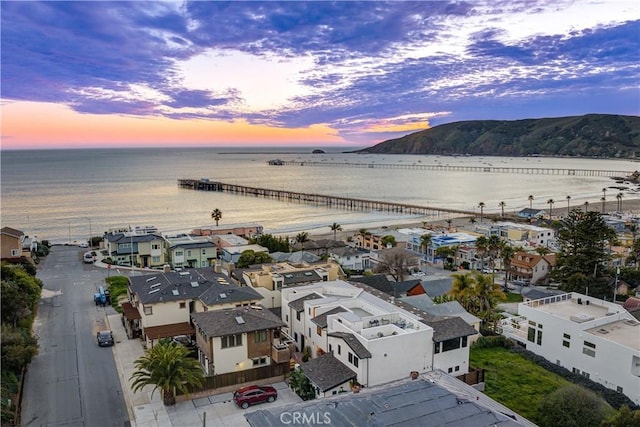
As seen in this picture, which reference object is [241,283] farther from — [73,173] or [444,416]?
[73,173]

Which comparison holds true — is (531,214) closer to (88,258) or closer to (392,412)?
(88,258)

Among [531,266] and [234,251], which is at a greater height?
[234,251]

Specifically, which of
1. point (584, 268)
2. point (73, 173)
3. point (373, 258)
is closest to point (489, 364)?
point (584, 268)

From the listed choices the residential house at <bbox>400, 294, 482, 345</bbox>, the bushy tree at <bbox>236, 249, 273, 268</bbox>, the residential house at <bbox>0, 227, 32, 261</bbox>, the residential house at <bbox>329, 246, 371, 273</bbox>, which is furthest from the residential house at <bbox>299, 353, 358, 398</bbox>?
the residential house at <bbox>0, 227, 32, 261</bbox>

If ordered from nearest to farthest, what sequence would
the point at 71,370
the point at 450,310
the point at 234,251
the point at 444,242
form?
the point at 71,370 → the point at 450,310 → the point at 234,251 → the point at 444,242

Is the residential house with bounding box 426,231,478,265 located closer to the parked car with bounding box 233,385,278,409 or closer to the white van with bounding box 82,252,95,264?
Result: the white van with bounding box 82,252,95,264

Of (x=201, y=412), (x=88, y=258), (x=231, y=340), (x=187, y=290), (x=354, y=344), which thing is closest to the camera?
(x=201, y=412)

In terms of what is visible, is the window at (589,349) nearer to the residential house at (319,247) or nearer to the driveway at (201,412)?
the driveway at (201,412)

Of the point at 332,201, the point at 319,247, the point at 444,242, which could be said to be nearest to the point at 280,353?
the point at 319,247

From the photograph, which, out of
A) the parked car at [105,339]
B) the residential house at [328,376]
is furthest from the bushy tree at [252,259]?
the residential house at [328,376]
